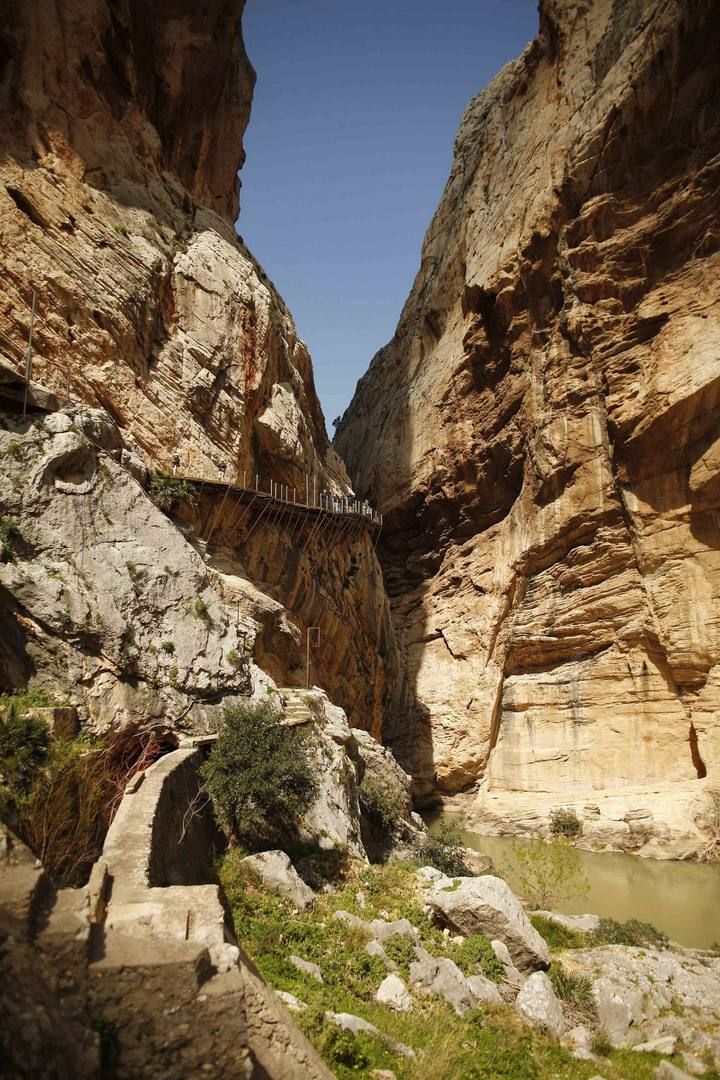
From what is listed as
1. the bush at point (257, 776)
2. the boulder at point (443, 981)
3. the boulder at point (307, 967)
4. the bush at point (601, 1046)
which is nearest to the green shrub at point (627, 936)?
the bush at point (601, 1046)

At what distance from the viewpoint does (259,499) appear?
20453mm

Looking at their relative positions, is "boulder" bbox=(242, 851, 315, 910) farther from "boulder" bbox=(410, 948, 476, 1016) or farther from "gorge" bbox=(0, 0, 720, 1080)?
"boulder" bbox=(410, 948, 476, 1016)

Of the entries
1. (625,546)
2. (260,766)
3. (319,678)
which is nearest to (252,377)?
(319,678)

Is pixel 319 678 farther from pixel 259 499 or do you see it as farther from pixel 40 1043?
pixel 40 1043

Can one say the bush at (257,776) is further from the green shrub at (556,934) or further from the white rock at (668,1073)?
the white rock at (668,1073)

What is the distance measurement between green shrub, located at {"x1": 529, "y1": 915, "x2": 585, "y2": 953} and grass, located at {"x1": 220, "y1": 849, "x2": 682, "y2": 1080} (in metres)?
2.02

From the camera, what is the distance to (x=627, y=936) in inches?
478

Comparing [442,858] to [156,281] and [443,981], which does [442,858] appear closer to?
[443,981]

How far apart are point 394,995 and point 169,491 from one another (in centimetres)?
1324

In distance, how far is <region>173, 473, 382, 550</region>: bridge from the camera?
61.6 feet

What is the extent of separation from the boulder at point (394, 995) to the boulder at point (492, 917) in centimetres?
246

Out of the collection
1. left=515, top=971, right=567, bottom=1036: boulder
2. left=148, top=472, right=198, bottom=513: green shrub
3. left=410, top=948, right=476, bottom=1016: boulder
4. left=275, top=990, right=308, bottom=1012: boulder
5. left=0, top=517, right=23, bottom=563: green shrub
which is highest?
left=148, top=472, right=198, bottom=513: green shrub

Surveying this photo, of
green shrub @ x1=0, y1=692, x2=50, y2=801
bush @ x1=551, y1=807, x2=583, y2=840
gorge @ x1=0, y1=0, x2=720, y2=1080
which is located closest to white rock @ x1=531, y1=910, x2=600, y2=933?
gorge @ x1=0, y1=0, x2=720, y2=1080

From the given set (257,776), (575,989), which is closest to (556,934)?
(575,989)
